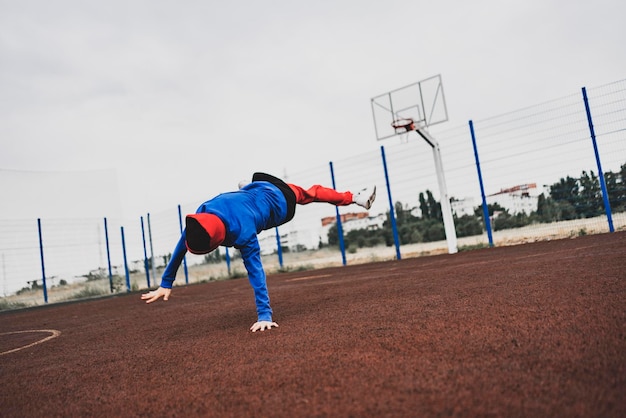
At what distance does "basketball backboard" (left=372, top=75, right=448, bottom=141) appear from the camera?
10.9 meters

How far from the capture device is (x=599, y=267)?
12.8ft

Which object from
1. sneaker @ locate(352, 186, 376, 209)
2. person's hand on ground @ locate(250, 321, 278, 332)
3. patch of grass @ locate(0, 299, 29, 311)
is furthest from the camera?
patch of grass @ locate(0, 299, 29, 311)

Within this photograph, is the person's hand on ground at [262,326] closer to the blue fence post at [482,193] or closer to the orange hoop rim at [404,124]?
the orange hoop rim at [404,124]

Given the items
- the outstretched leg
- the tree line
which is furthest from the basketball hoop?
the outstretched leg

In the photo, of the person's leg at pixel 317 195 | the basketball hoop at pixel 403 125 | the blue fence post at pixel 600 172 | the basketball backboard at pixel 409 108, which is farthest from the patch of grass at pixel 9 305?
the blue fence post at pixel 600 172

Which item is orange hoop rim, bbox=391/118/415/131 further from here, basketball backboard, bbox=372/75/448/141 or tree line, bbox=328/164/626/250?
tree line, bbox=328/164/626/250

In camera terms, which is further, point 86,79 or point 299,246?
point 299,246

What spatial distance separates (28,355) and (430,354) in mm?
3381

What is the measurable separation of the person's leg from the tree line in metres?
7.16

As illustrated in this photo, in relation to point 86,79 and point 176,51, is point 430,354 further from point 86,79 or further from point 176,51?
point 86,79

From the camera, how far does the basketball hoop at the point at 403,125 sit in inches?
424

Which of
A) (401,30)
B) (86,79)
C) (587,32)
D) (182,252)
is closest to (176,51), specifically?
(86,79)

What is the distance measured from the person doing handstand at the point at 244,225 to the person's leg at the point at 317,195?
0.05 meters

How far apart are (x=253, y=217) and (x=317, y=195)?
126cm
